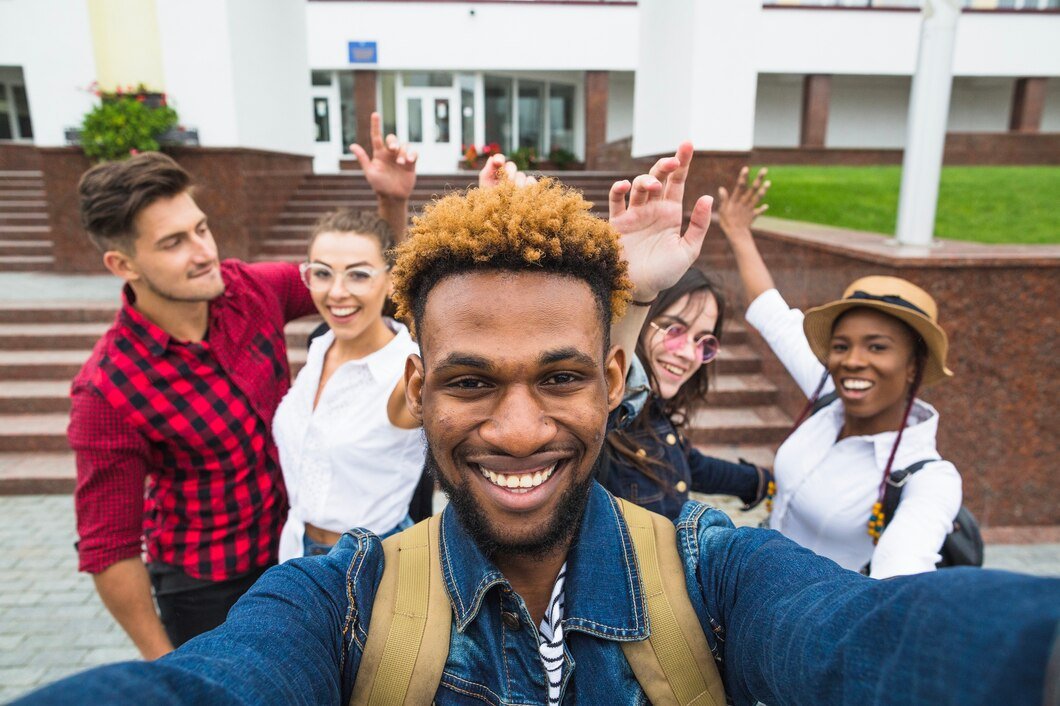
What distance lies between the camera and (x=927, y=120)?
4.92 m

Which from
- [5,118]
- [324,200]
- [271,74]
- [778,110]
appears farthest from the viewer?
[778,110]

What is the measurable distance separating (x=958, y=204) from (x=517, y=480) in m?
8.62

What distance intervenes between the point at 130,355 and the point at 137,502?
0.48 meters

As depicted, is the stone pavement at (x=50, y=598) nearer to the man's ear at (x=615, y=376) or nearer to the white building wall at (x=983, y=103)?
the man's ear at (x=615, y=376)

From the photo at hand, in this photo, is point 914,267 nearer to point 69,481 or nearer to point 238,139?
point 69,481

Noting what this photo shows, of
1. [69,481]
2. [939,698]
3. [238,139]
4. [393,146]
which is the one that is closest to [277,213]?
[238,139]

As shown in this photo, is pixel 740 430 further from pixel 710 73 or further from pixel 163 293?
pixel 163 293

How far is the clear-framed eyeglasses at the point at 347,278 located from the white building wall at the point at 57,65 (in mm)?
7828

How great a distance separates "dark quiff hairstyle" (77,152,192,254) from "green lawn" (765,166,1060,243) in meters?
6.58

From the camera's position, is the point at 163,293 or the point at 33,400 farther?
the point at 33,400

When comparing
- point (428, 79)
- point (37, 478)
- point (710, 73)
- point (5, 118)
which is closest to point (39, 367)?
point (37, 478)

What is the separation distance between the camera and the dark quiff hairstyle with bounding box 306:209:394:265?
2508mm

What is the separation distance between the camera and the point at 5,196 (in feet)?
38.8

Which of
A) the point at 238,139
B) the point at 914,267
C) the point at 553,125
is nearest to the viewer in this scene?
the point at 914,267
